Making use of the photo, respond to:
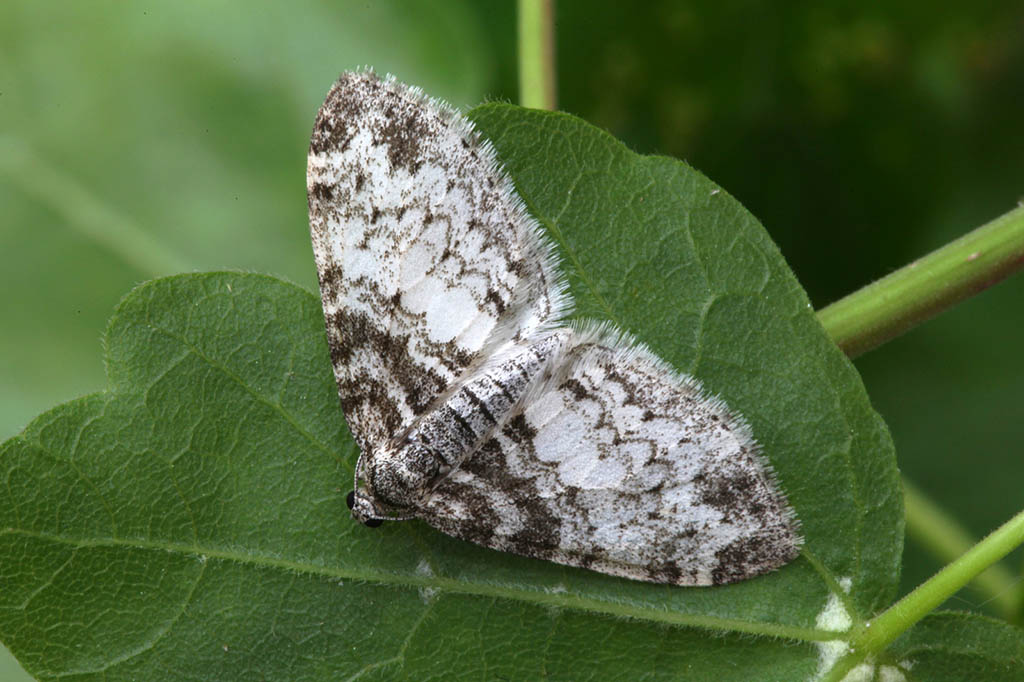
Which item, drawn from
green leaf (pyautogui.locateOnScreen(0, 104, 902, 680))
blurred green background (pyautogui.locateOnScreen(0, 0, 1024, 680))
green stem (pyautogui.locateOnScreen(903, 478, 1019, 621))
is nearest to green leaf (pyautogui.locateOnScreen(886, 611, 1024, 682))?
green leaf (pyautogui.locateOnScreen(0, 104, 902, 680))

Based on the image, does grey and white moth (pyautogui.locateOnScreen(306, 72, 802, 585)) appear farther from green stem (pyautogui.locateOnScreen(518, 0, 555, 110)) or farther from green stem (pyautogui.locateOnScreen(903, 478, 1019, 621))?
green stem (pyautogui.locateOnScreen(903, 478, 1019, 621))

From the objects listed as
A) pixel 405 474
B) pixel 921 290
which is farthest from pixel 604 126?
pixel 405 474

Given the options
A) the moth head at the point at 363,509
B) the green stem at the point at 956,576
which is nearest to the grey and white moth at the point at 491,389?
the moth head at the point at 363,509

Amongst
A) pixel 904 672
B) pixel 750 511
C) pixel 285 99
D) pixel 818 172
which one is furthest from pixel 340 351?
pixel 818 172

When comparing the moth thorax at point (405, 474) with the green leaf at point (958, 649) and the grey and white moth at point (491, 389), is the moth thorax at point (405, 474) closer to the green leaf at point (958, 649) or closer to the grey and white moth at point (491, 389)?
the grey and white moth at point (491, 389)

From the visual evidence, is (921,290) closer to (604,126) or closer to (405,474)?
(405,474)

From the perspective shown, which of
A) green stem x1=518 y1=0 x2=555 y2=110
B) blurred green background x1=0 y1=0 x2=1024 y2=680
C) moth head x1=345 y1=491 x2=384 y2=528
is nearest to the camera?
moth head x1=345 y1=491 x2=384 y2=528
